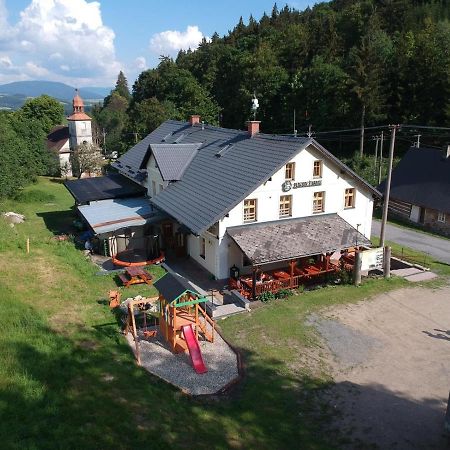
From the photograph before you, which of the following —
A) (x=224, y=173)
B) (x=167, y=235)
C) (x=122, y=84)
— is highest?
(x=122, y=84)

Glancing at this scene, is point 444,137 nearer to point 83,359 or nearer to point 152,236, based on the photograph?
point 152,236

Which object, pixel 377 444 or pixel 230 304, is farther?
pixel 230 304

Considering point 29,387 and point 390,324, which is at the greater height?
point 29,387

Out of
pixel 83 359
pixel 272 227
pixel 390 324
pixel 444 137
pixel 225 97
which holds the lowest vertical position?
pixel 390 324

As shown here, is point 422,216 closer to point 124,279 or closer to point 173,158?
point 173,158

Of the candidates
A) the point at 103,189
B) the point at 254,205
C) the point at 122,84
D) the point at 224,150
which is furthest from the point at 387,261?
the point at 122,84

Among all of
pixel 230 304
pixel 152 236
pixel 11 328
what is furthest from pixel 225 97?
pixel 11 328

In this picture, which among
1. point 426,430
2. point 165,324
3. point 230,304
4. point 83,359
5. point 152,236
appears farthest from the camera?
point 152,236

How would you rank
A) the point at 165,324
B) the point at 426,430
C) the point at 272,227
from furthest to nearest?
the point at 272,227 → the point at 165,324 → the point at 426,430

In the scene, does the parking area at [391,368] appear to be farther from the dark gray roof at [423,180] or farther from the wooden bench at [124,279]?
the dark gray roof at [423,180]
